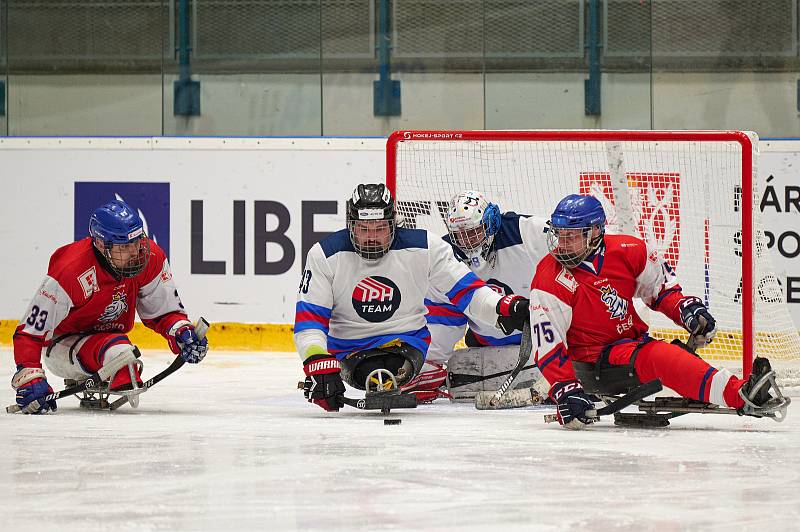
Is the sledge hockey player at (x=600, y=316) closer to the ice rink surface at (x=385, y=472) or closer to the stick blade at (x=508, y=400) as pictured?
the ice rink surface at (x=385, y=472)

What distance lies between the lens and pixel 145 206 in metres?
7.79

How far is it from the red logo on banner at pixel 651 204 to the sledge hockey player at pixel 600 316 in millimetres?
1342

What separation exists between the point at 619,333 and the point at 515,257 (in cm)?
101

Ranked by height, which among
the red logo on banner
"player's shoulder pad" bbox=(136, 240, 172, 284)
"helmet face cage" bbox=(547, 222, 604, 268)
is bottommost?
"player's shoulder pad" bbox=(136, 240, 172, 284)

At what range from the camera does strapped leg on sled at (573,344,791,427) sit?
4.24m

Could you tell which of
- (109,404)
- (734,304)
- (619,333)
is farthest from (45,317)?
(734,304)

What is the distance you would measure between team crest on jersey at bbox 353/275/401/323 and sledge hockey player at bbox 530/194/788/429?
2.01 ft

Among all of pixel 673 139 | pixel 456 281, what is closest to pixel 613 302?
pixel 456 281

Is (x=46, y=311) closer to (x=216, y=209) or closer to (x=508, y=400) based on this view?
(x=508, y=400)

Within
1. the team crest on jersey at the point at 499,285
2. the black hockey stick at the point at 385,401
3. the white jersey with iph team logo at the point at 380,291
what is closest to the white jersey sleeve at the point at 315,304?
the white jersey with iph team logo at the point at 380,291

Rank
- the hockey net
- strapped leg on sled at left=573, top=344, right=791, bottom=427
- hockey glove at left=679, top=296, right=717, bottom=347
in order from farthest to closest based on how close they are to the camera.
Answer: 1. the hockey net
2. hockey glove at left=679, top=296, right=717, bottom=347
3. strapped leg on sled at left=573, top=344, right=791, bottom=427

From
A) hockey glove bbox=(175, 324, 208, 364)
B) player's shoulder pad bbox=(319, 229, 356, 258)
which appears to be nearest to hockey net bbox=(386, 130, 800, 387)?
player's shoulder pad bbox=(319, 229, 356, 258)

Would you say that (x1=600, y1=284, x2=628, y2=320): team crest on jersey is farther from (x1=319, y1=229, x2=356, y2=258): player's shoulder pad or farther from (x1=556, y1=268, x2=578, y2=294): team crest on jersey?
(x1=319, y1=229, x2=356, y2=258): player's shoulder pad

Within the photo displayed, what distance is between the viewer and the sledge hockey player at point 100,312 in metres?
4.94
